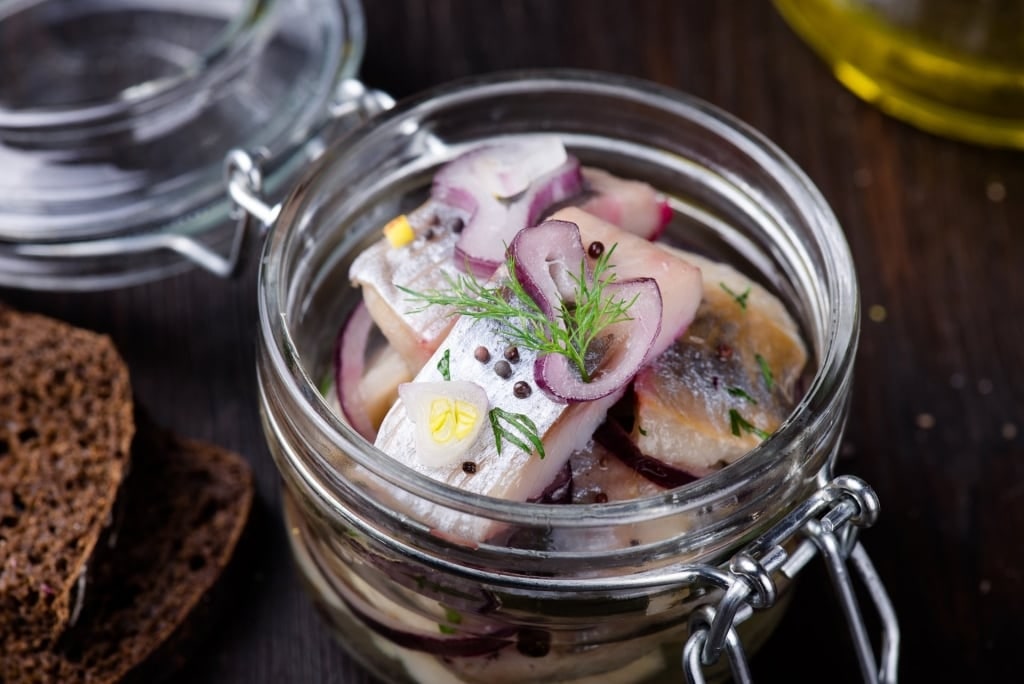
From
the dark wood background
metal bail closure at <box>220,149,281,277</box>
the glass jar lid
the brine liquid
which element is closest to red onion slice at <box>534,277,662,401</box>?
metal bail closure at <box>220,149,281,277</box>

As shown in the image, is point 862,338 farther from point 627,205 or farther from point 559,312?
point 559,312

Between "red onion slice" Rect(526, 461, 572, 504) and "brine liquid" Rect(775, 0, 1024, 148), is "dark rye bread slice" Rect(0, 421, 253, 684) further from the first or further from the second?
"brine liquid" Rect(775, 0, 1024, 148)

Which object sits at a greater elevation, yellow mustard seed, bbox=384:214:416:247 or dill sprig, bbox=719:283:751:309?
dill sprig, bbox=719:283:751:309

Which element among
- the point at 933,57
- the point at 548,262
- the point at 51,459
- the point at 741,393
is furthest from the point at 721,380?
the point at 933,57

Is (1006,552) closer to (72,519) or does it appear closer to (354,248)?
(354,248)

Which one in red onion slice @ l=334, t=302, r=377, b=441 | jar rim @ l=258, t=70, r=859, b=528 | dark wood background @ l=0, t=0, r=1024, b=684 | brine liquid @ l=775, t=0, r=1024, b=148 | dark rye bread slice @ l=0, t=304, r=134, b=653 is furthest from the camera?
brine liquid @ l=775, t=0, r=1024, b=148

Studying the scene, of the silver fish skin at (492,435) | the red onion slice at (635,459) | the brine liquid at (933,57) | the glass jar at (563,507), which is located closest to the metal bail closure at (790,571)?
the glass jar at (563,507)

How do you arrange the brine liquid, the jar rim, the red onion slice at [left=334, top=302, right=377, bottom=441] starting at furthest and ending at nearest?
1. the brine liquid
2. the red onion slice at [left=334, top=302, right=377, bottom=441]
3. the jar rim
